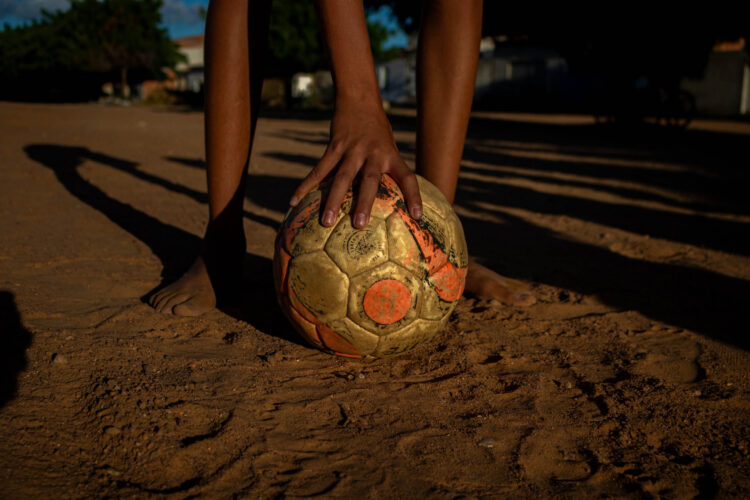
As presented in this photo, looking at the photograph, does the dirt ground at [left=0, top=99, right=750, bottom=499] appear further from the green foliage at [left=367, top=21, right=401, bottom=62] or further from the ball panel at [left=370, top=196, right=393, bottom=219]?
the green foliage at [left=367, top=21, right=401, bottom=62]

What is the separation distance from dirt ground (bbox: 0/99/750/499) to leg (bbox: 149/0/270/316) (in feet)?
0.41

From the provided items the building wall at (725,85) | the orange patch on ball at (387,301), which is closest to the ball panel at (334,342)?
the orange patch on ball at (387,301)

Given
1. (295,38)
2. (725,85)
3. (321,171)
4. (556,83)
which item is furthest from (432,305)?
(295,38)

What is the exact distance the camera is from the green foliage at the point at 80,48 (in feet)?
111

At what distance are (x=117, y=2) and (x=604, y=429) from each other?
41.7 meters

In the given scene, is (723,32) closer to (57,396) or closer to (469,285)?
(469,285)

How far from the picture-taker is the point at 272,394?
1.69 m

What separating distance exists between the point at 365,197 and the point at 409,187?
18cm

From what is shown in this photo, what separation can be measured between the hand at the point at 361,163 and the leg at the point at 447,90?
592mm

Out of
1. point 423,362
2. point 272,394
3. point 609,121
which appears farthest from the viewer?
point 609,121

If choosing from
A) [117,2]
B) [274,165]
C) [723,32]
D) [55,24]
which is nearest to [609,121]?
[723,32]

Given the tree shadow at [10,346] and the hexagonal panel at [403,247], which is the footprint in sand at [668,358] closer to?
the hexagonal panel at [403,247]

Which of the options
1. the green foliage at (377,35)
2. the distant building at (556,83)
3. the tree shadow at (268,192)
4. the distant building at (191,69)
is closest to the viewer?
the tree shadow at (268,192)

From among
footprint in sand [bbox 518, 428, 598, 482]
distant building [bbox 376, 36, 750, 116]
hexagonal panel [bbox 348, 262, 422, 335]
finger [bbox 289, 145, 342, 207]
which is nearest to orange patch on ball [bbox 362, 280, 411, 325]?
hexagonal panel [bbox 348, 262, 422, 335]
